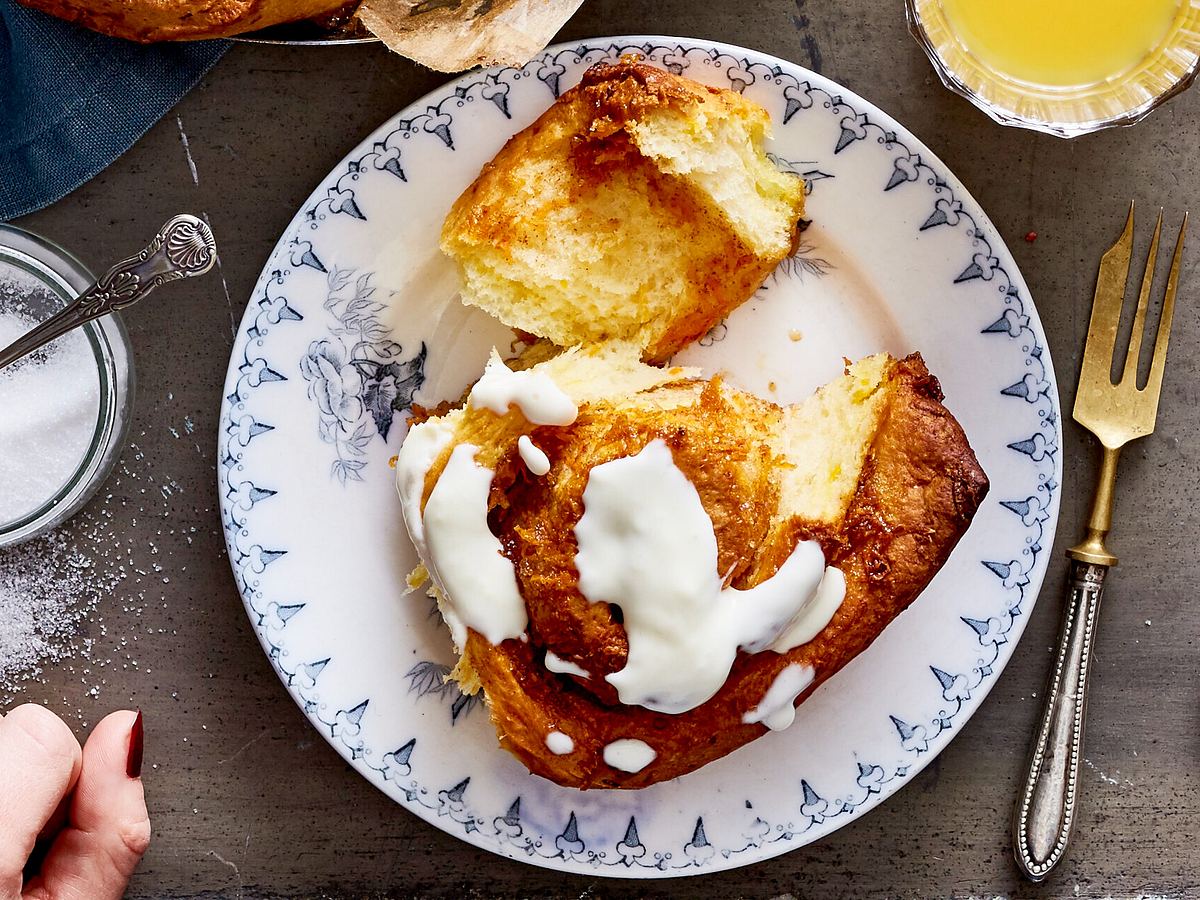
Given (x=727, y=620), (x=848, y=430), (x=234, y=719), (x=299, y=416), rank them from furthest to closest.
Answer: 1. (x=234, y=719)
2. (x=299, y=416)
3. (x=848, y=430)
4. (x=727, y=620)

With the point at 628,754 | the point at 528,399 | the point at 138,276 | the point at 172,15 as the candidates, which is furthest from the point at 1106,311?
the point at 138,276

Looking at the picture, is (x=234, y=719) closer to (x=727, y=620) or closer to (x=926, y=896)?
(x=727, y=620)

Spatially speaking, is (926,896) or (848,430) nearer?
(848,430)

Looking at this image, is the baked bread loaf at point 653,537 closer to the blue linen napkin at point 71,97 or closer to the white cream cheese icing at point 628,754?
the white cream cheese icing at point 628,754

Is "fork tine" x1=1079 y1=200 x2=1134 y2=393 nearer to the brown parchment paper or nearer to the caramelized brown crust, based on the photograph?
the caramelized brown crust

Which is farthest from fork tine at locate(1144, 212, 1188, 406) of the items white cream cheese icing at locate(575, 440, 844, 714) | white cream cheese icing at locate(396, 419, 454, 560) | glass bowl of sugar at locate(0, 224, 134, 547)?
glass bowl of sugar at locate(0, 224, 134, 547)

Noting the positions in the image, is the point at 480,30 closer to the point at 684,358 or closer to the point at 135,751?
the point at 684,358

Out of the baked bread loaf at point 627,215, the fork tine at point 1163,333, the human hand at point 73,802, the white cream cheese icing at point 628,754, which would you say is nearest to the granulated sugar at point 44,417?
the human hand at point 73,802

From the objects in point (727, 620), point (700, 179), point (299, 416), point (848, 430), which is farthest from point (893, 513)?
point (299, 416)
